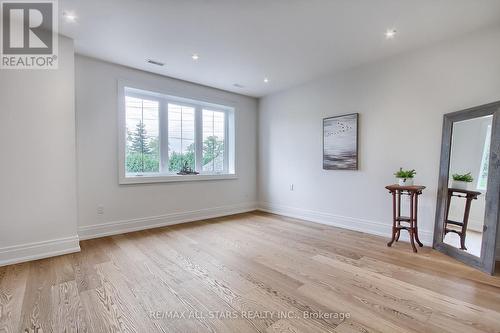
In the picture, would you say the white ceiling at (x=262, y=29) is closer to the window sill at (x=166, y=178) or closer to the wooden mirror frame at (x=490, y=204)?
the wooden mirror frame at (x=490, y=204)

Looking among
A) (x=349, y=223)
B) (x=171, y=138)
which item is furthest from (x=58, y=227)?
(x=349, y=223)

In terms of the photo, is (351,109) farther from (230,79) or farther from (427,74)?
(230,79)

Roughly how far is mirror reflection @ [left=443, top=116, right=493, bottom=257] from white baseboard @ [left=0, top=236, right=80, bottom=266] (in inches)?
174

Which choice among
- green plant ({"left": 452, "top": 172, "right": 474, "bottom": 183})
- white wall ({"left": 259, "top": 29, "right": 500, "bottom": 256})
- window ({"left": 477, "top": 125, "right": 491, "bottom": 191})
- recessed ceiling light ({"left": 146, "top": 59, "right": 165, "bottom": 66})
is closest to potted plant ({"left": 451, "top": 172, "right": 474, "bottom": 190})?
green plant ({"left": 452, "top": 172, "right": 474, "bottom": 183})

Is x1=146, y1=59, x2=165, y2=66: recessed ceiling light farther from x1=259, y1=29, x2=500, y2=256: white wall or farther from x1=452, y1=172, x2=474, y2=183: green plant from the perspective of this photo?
x1=452, y1=172, x2=474, y2=183: green plant

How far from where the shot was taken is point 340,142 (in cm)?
395

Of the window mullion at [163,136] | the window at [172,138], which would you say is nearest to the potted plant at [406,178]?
the window at [172,138]

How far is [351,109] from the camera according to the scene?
384 centimetres

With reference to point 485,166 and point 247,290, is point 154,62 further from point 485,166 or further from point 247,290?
point 485,166

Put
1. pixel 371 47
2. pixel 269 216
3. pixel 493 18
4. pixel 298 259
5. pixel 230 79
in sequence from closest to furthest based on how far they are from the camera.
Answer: pixel 493 18 → pixel 298 259 → pixel 371 47 → pixel 230 79 → pixel 269 216

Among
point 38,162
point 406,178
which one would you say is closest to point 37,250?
point 38,162

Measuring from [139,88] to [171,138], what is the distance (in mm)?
957

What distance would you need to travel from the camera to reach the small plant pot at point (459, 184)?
8.75 feet

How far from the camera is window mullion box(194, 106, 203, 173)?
15.3 feet
